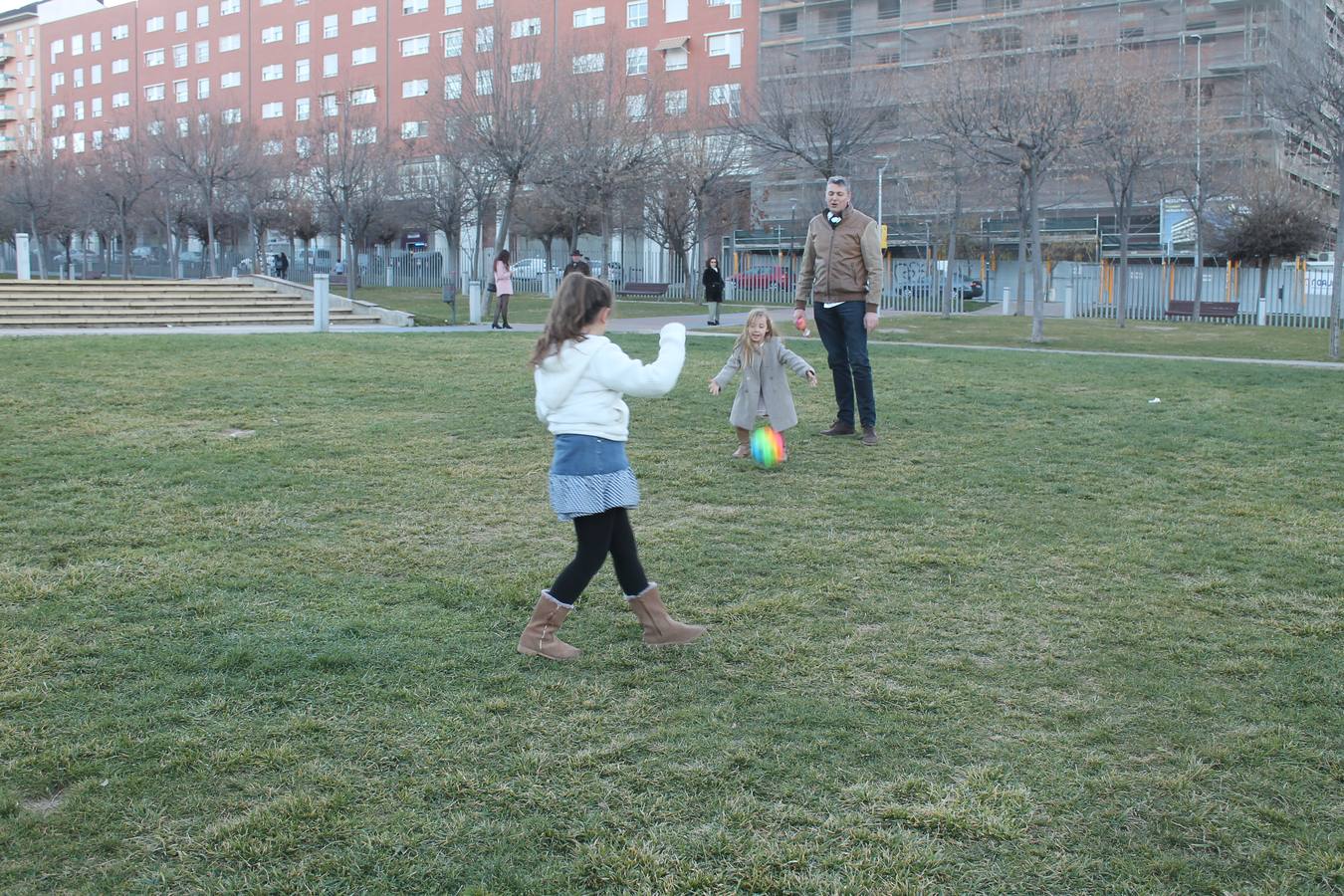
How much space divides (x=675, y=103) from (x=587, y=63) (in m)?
5.06

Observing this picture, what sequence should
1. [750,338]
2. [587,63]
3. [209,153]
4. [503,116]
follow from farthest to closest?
[209,153], [587,63], [503,116], [750,338]

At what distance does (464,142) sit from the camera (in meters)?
31.8

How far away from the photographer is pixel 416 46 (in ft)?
214

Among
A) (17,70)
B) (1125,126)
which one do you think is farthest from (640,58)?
(17,70)

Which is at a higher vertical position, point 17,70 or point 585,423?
point 17,70

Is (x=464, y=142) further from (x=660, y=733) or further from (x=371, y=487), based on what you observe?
(x=660, y=733)

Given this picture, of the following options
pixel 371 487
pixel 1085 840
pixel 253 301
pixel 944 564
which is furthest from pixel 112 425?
pixel 253 301

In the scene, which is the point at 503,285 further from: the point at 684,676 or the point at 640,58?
the point at 640,58

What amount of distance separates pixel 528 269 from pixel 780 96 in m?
18.0

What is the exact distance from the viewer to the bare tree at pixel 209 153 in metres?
44.5

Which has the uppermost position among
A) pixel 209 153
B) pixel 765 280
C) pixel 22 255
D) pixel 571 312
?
pixel 209 153

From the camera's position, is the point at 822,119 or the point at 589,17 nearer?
the point at 822,119

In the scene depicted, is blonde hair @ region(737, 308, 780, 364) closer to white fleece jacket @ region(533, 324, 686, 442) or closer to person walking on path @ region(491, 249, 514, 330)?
white fleece jacket @ region(533, 324, 686, 442)

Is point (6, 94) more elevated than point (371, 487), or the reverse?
point (6, 94)
